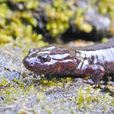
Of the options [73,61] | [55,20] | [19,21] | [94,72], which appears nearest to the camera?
[73,61]

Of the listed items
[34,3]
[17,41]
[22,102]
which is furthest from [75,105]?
[34,3]

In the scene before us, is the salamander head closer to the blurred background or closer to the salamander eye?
the salamander eye

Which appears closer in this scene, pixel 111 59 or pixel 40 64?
pixel 40 64

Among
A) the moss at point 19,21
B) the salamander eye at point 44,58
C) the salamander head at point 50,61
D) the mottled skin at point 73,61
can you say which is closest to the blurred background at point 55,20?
the moss at point 19,21

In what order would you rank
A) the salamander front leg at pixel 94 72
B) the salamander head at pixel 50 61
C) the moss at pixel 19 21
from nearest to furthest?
the salamander head at pixel 50 61 < the salamander front leg at pixel 94 72 < the moss at pixel 19 21

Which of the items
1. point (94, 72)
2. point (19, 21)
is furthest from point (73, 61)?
point (19, 21)

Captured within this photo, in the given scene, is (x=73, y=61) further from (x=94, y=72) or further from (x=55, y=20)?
(x=55, y=20)

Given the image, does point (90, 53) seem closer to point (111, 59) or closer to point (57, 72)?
point (111, 59)

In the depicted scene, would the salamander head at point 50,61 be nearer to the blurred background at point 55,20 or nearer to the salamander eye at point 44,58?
the salamander eye at point 44,58
